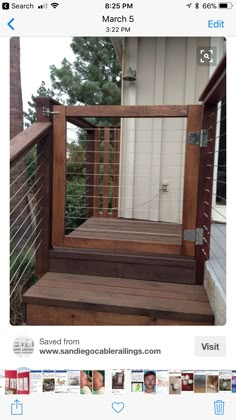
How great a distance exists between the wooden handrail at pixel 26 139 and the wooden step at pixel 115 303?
627 millimetres

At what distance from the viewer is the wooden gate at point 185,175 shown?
1.63 m

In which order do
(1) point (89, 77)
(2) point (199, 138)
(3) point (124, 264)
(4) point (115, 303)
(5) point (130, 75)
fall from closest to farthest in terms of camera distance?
1. (4) point (115, 303)
2. (2) point (199, 138)
3. (3) point (124, 264)
4. (5) point (130, 75)
5. (1) point (89, 77)

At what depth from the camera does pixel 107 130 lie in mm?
2920

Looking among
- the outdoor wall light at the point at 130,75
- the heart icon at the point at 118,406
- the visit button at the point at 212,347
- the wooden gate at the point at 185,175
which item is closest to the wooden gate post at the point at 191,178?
the wooden gate at the point at 185,175

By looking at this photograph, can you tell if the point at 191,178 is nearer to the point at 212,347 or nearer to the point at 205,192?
the point at 205,192

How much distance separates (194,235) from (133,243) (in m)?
0.31

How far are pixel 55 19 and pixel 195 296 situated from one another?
1.20m

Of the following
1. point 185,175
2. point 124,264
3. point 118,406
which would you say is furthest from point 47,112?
point 118,406

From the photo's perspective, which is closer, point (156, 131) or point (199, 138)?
point (199, 138)

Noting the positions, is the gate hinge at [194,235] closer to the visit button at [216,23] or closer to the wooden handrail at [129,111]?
the wooden handrail at [129,111]

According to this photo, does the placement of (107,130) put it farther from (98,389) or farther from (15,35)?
(98,389)

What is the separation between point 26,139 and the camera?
145cm

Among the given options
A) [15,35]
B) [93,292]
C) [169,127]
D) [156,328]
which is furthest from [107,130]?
[156,328]

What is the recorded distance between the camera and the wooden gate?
163 cm
